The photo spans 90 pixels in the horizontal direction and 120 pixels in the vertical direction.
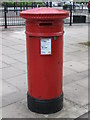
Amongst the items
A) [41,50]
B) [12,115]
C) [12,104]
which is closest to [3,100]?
[12,104]

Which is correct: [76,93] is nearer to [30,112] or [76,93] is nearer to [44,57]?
[30,112]

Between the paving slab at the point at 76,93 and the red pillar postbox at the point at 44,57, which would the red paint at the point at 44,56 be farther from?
the paving slab at the point at 76,93

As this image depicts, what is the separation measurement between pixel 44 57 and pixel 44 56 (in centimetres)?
2

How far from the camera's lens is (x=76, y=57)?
293 inches

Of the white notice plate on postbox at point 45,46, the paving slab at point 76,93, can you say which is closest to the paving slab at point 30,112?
the paving slab at point 76,93

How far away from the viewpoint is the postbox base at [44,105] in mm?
3795

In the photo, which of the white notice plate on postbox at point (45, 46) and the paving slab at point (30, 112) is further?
the paving slab at point (30, 112)

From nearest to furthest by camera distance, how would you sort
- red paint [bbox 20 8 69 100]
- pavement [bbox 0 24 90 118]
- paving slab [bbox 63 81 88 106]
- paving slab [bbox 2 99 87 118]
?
red paint [bbox 20 8 69 100] → paving slab [bbox 2 99 87 118] → pavement [bbox 0 24 90 118] → paving slab [bbox 63 81 88 106]

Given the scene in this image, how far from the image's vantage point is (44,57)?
11.8 feet

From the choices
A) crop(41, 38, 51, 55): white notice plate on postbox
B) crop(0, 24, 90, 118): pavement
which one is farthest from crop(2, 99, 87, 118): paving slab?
crop(41, 38, 51, 55): white notice plate on postbox

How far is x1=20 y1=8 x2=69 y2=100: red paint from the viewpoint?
344 centimetres

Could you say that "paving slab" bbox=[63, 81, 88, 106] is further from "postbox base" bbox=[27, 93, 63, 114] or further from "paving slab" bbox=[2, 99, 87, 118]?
"postbox base" bbox=[27, 93, 63, 114]

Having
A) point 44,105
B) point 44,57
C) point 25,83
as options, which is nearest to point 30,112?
point 44,105

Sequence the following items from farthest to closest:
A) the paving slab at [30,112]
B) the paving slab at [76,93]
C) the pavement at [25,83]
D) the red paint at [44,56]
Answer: the paving slab at [76,93], the pavement at [25,83], the paving slab at [30,112], the red paint at [44,56]
